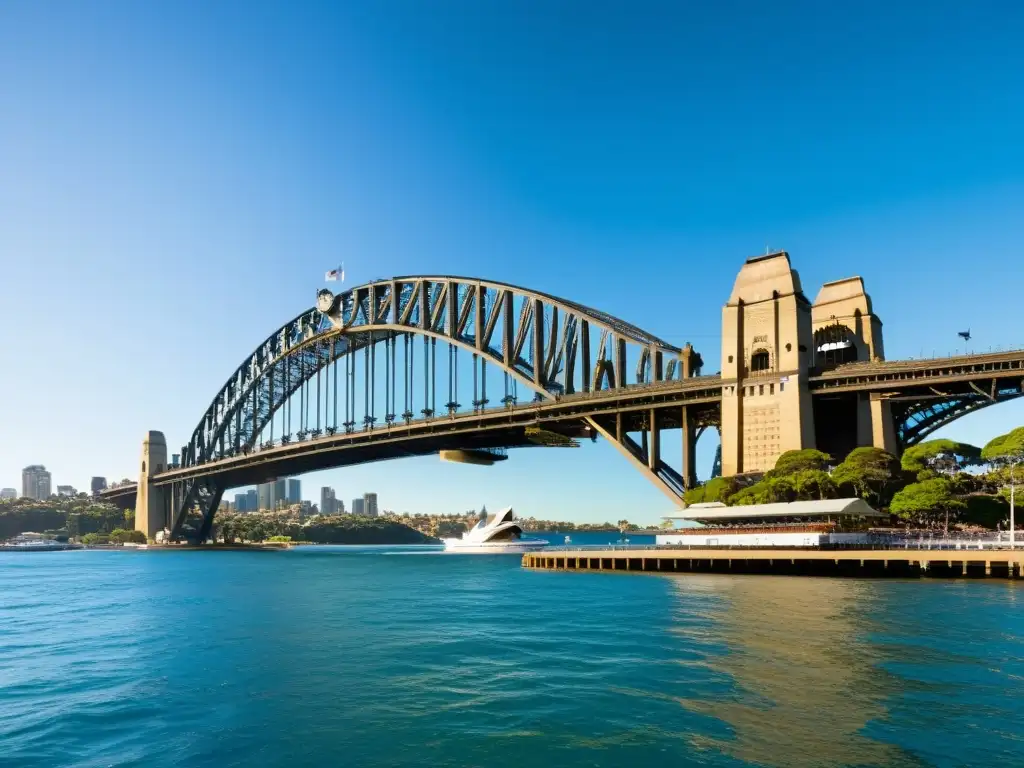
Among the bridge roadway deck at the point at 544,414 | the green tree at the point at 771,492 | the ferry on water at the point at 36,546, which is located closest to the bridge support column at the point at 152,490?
the bridge roadway deck at the point at 544,414

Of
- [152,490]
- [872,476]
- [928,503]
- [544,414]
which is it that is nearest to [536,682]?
[928,503]

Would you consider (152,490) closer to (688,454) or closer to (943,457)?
(688,454)

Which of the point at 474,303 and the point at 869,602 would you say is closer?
the point at 869,602

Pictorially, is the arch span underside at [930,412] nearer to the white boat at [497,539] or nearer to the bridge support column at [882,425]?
the bridge support column at [882,425]

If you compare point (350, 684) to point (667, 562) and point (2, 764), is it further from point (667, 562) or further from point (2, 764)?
point (667, 562)

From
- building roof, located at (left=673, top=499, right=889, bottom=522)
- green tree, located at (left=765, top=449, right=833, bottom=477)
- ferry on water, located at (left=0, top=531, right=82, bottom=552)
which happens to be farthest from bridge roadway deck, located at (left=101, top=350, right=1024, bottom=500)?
ferry on water, located at (left=0, top=531, right=82, bottom=552)

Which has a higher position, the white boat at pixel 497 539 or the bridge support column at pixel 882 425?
the bridge support column at pixel 882 425

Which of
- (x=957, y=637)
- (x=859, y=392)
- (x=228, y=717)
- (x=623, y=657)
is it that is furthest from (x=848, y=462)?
(x=228, y=717)
